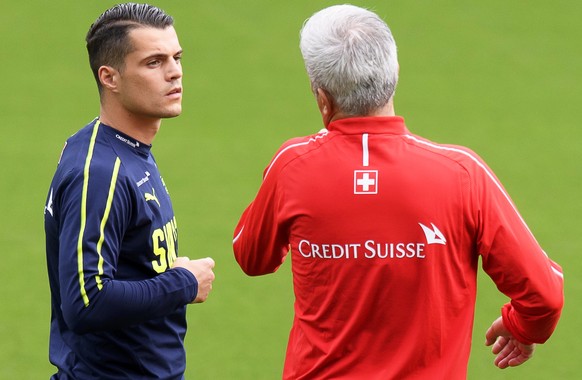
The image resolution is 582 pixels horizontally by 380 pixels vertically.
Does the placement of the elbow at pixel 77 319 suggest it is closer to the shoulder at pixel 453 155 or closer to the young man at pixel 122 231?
the young man at pixel 122 231

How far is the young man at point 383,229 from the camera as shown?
3150 millimetres

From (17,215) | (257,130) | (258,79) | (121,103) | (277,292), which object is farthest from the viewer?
(258,79)

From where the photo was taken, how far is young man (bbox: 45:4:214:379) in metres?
3.40

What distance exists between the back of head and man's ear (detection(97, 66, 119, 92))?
0.80 m

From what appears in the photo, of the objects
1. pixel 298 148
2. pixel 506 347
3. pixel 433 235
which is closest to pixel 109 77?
pixel 298 148

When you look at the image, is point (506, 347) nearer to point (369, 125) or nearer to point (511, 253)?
point (511, 253)

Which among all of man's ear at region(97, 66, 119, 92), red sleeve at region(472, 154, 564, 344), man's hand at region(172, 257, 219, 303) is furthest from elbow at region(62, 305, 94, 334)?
red sleeve at region(472, 154, 564, 344)

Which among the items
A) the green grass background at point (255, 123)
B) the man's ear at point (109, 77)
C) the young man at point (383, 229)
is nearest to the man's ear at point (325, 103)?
the young man at point (383, 229)

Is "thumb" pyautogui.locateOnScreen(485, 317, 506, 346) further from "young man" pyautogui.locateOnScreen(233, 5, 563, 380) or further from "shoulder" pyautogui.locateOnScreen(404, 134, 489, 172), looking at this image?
"shoulder" pyautogui.locateOnScreen(404, 134, 489, 172)

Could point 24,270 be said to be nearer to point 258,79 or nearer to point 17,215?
point 17,215

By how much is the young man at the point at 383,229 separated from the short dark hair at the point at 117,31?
73 centimetres

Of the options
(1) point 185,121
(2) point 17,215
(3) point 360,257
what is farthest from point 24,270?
(3) point 360,257

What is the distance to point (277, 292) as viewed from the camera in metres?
7.04

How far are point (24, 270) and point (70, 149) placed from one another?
12.8 feet
